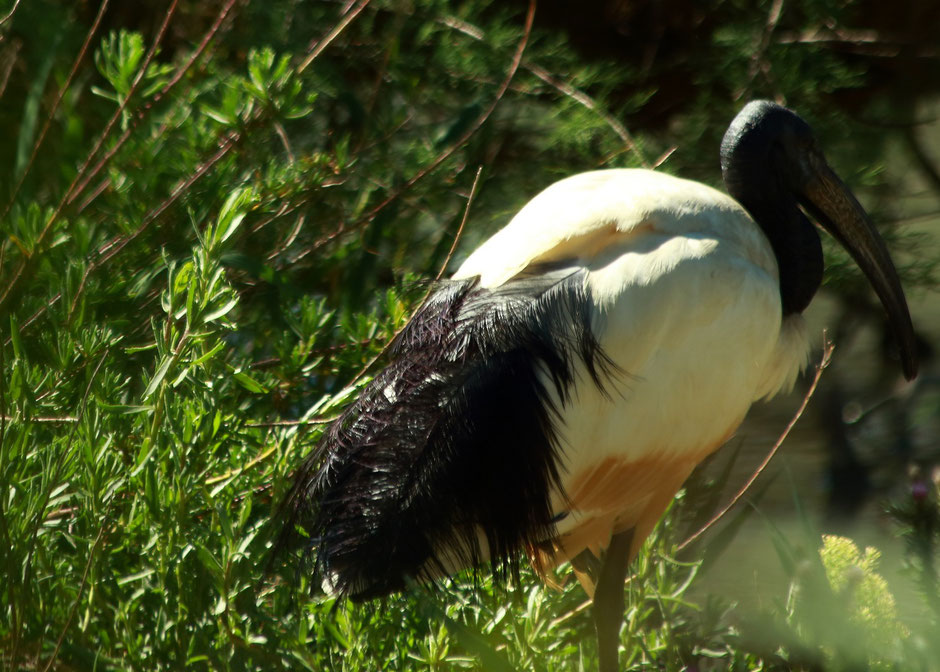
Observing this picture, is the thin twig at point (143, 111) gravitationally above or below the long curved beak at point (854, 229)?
above

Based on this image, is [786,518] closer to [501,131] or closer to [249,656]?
[501,131]

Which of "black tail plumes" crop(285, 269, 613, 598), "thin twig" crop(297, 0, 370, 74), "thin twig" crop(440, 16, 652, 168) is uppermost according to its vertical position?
"thin twig" crop(297, 0, 370, 74)

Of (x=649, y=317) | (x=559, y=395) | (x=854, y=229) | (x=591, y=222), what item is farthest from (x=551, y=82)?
(x=559, y=395)

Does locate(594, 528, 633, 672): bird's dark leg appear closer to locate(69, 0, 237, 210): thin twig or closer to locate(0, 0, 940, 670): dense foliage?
locate(0, 0, 940, 670): dense foliage

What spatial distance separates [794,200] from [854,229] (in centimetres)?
16

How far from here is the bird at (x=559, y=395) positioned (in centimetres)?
185

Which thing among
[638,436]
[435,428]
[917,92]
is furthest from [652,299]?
[917,92]

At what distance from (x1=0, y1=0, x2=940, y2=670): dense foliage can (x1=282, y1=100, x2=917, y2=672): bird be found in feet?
0.29

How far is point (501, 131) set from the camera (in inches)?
131

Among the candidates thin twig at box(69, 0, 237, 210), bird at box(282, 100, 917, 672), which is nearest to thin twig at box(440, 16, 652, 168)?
bird at box(282, 100, 917, 672)

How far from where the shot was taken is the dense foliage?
1.49m

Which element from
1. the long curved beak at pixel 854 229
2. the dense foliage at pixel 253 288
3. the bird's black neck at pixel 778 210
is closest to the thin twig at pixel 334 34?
the dense foliage at pixel 253 288

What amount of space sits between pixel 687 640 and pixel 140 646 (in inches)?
52.5

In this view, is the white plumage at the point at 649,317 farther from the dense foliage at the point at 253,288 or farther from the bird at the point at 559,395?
the dense foliage at the point at 253,288
